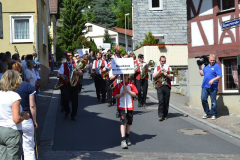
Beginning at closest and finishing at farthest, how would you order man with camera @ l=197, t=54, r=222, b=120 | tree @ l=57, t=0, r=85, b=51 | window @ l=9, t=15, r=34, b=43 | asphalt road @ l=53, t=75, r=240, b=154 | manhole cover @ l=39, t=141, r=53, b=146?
1. asphalt road @ l=53, t=75, r=240, b=154
2. manhole cover @ l=39, t=141, r=53, b=146
3. man with camera @ l=197, t=54, r=222, b=120
4. window @ l=9, t=15, r=34, b=43
5. tree @ l=57, t=0, r=85, b=51

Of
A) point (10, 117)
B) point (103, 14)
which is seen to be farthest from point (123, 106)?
point (103, 14)

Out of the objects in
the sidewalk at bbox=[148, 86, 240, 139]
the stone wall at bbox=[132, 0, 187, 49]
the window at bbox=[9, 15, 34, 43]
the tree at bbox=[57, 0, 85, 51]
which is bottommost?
the sidewalk at bbox=[148, 86, 240, 139]

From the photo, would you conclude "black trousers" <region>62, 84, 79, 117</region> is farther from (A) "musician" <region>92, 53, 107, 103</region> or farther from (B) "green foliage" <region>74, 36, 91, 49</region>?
(B) "green foliage" <region>74, 36, 91, 49</region>

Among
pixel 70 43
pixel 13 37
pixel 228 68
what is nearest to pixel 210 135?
pixel 228 68

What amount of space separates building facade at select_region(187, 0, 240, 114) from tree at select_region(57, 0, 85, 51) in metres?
41.4

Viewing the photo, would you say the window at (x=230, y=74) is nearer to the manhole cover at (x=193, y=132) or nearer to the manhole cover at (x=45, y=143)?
the manhole cover at (x=193, y=132)

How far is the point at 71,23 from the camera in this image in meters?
55.0

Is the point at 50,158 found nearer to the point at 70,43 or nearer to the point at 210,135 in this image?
the point at 210,135

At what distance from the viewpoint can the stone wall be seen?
3023 centimetres

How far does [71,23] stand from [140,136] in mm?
47871

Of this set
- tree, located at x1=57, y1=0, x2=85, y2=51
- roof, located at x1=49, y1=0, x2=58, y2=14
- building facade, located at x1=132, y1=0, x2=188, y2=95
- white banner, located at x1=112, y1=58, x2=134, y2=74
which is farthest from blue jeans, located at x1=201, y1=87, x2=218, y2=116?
tree, located at x1=57, y1=0, x2=85, y2=51

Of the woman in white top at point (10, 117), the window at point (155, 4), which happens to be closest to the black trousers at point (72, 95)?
the woman in white top at point (10, 117)

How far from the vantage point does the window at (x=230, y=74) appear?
12.9 meters

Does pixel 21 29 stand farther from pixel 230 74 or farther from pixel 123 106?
pixel 123 106
